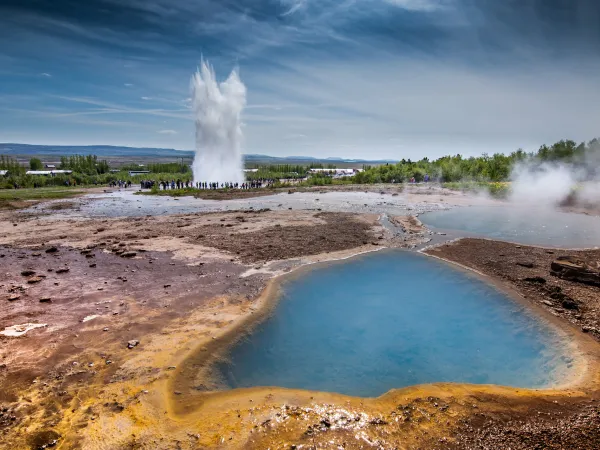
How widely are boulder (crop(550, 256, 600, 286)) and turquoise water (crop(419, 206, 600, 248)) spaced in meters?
4.60

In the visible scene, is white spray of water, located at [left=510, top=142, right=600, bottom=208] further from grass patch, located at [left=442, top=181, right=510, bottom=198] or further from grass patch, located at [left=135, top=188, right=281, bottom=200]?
grass patch, located at [left=135, top=188, right=281, bottom=200]

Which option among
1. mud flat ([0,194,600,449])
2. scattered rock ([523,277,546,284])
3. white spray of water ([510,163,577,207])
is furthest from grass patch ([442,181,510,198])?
scattered rock ([523,277,546,284])

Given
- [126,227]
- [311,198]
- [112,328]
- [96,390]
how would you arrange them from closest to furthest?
[96,390] < [112,328] < [126,227] < [311,198]

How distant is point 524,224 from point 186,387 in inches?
775

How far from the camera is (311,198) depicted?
108 feet

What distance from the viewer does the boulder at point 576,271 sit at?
9845mm

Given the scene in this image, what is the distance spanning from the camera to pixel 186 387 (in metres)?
5.77

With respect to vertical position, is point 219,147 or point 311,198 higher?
point 219,147

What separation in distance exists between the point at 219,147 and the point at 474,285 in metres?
45.4

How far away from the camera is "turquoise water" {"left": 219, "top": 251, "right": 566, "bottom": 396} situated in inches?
249

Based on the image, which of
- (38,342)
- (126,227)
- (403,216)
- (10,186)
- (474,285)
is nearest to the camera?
(38,342)

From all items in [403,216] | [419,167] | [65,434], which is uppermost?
[419,167]

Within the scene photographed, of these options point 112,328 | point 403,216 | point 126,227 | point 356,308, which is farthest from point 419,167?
point 112,328

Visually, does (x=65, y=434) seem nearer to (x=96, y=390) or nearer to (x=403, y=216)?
(x=96, y=390)
